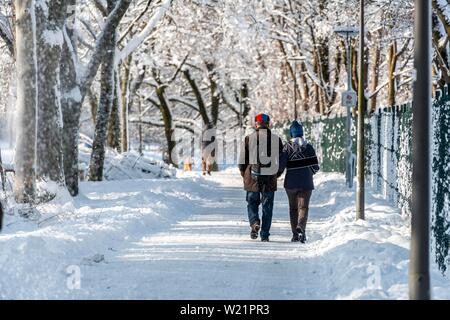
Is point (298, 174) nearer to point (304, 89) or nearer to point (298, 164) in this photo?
point (298, 164)

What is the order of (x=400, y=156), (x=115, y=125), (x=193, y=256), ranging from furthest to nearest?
(x=115, y=125) → (x=400, y=156) → (x=193, y=256)

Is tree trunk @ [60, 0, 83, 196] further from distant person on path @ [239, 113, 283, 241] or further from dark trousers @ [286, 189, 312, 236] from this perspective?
dark trousers @ [286, 189, 312, 236]

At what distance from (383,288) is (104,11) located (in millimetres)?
21221

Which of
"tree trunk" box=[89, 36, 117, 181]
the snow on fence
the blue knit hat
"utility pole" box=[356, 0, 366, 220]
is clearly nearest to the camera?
the snow on fence

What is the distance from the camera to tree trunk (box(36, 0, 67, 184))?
55.5 ft

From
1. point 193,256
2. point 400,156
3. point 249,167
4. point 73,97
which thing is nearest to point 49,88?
point 73,97

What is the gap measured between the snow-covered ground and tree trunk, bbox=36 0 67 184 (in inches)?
37.0

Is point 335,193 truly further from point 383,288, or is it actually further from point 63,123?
point 383,288

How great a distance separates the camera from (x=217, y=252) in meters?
12.1

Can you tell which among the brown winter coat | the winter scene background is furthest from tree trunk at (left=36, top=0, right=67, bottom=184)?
the brown winter coat

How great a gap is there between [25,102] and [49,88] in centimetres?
153

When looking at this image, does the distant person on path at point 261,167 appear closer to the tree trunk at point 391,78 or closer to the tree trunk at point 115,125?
the tree trunk at point 115,125

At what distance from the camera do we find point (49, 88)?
56.4ft
